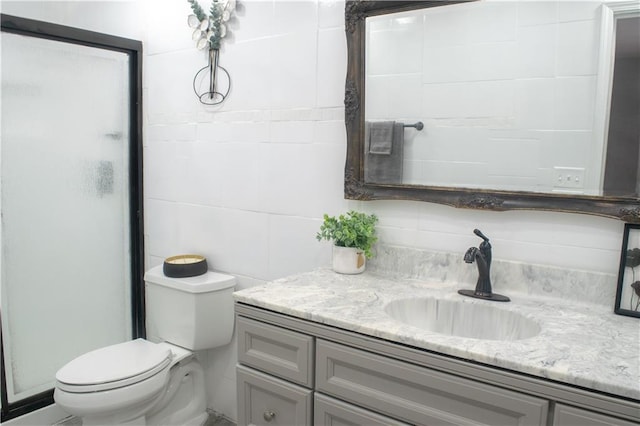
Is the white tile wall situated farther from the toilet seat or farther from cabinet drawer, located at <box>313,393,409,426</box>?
cabinet drawer, located at <box>313,393,409,426</box>

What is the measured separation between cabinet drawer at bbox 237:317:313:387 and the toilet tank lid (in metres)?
0.66

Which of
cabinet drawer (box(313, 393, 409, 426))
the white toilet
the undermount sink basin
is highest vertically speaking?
the undermount sink basin

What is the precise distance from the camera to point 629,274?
1342 millimetres

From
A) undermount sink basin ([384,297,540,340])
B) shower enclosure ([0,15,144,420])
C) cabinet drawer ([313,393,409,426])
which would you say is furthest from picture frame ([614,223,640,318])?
shower enclosure ([0,15,144,420])

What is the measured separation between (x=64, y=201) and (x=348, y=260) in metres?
1.45

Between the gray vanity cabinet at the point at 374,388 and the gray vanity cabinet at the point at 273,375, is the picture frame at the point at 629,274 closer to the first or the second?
the gray vanity cabinet at the point at 374,388

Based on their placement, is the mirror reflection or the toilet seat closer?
the mirror reflection

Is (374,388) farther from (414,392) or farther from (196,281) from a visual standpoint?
(196,281)

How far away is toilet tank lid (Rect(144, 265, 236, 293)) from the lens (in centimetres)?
210

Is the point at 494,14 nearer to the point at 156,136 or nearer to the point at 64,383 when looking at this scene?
the point at 156,136

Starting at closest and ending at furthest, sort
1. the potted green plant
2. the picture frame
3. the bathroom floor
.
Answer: the picture frame → the potted green plant → the bathroom floor

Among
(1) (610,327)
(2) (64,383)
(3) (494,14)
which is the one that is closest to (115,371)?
(2) (64,383)

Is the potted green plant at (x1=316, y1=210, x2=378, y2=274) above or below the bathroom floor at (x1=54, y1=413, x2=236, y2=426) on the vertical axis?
above

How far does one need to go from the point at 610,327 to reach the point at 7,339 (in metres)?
2.33
